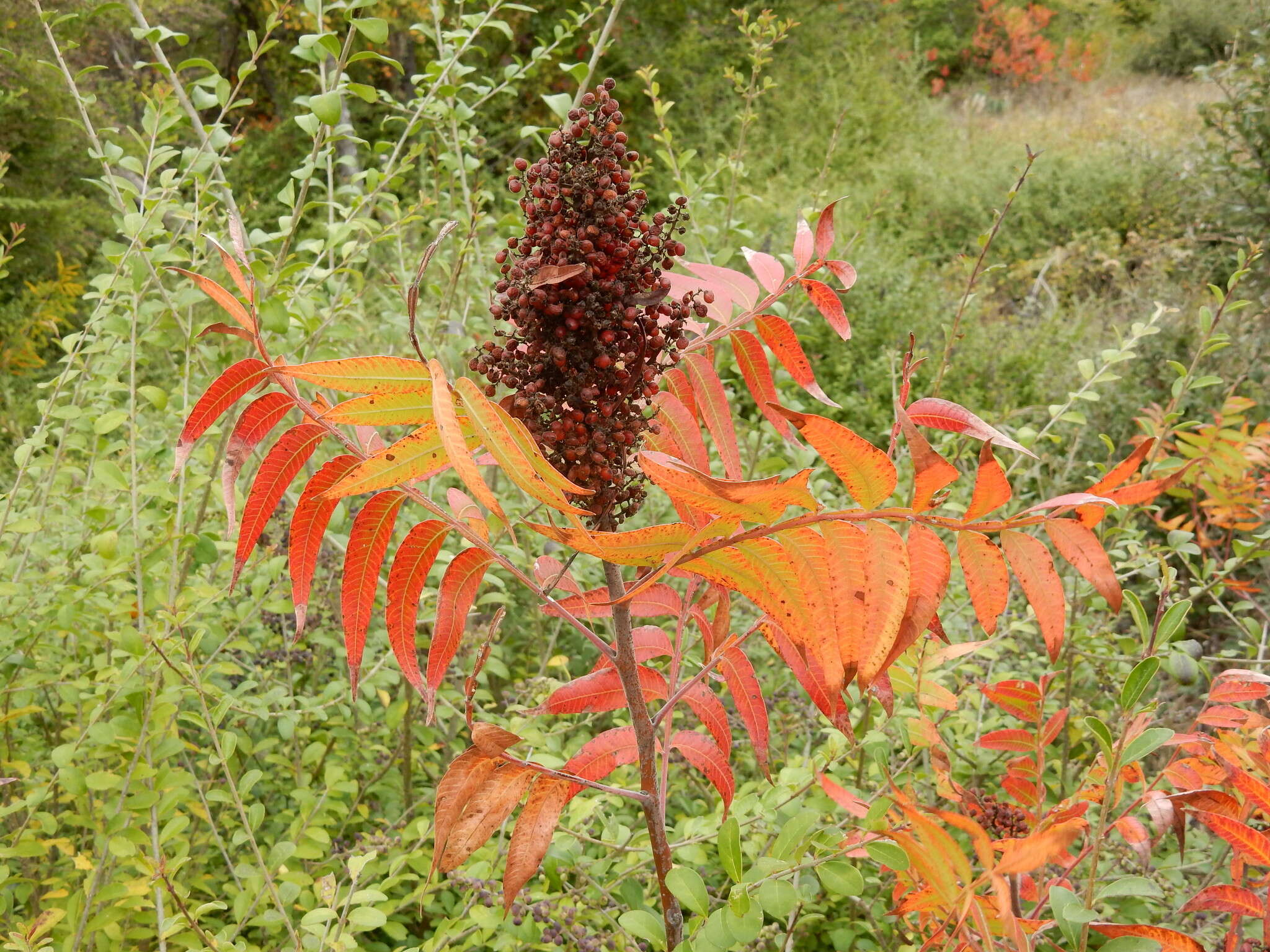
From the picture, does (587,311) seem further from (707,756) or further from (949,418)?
(707,756)

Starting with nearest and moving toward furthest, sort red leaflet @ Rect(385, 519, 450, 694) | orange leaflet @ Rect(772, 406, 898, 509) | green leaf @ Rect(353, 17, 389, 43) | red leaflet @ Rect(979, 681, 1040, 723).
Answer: orange leaflet @ Rect(772, 406, 898, 509) → red leaflet @ Rect(385, 519, 450, 694) → red leaflet @ Rect(979, 681, 1040, 723) → green leaf @ Rect(353, 17, 389, 43)

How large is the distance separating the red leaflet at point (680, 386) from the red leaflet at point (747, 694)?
296mm

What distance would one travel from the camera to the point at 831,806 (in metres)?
1.43

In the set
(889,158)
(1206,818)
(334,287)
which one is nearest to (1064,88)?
(889,158)

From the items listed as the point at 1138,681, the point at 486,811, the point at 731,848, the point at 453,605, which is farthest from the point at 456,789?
the point at 1138,681

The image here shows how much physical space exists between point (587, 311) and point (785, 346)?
30 cm

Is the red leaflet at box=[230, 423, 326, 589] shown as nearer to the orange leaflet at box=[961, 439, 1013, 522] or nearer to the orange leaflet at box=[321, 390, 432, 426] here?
the orange leaflet at box=[321, 390, 432, 426]

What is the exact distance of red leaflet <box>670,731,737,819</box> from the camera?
3.47 feet

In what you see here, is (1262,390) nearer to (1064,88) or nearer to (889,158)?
(889,158)

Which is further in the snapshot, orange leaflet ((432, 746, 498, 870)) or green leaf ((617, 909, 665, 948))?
green leaf ((617, 909, 665, 948))

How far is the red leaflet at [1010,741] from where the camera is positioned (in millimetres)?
1124

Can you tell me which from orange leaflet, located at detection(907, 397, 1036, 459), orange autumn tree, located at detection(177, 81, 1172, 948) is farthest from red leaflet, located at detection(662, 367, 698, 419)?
orange leaflet, located at detection(907, 397, 1036, 459)

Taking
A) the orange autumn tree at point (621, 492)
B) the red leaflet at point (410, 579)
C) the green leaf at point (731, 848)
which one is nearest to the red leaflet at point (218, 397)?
the orange autumn tree at point (621, 492)

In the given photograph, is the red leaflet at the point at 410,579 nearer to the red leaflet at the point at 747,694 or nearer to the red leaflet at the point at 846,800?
the red leaflet at the point at 747,694
